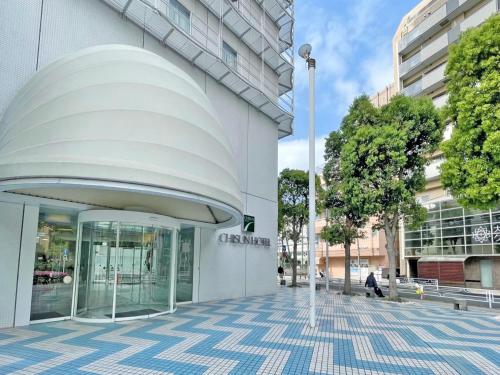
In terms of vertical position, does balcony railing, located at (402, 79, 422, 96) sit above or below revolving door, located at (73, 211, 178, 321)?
above

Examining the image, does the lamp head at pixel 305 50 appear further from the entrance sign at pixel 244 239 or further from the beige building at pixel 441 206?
the beige building at pixel 441 206

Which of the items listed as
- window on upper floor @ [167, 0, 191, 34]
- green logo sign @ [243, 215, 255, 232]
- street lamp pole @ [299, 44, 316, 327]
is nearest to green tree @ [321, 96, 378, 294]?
green logo sign @ [243, 215, 255, 232]

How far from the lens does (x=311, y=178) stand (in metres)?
12.3

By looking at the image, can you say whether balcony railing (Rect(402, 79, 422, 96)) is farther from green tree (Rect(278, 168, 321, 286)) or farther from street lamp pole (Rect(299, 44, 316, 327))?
street lamp pole (Rect(299, 44, 316, 327))

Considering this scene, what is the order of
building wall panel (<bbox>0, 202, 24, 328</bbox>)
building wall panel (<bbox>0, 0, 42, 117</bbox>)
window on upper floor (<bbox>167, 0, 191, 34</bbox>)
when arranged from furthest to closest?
1. window on upper floor (<bbox>167, 0, 191, 34</bbox>)
2. building wall panel (<bbox>0, 0, 42, 117</bbox>)
3. building wall panel (<bbox>0, 202, 24, 328</bbox>)

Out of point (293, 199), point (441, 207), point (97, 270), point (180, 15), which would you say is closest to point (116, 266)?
point (97, 270)

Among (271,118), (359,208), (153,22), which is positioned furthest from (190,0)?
(359,208)

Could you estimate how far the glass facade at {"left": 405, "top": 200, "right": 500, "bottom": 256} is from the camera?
3291 centimetres

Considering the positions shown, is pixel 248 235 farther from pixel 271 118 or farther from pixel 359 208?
pixel 271 118

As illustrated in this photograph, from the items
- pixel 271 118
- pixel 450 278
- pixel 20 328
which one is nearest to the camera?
pixel 20 328

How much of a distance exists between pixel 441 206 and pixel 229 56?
29.2m

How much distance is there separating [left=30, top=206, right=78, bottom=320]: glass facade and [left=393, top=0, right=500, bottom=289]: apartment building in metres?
30.6

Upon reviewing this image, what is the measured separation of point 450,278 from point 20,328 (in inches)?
1478

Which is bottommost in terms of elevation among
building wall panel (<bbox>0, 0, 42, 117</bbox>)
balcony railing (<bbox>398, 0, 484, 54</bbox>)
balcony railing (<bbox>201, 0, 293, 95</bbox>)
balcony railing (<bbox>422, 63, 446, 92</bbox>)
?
building wall panel (<bbox>0, 0, 42, 117</bbox>)
